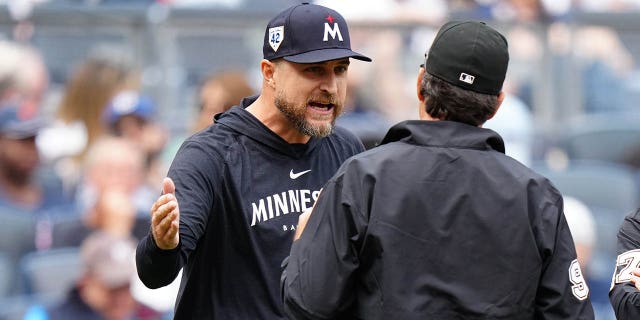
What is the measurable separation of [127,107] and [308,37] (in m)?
3.51

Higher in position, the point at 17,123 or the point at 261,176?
the point at 261,176

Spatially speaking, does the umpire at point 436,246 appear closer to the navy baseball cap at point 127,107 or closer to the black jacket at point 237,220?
the black jacket at point 237,220

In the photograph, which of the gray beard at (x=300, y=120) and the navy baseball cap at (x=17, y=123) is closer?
the gray beard at (x=300, y=120)

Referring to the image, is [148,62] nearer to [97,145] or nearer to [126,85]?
[126,85]

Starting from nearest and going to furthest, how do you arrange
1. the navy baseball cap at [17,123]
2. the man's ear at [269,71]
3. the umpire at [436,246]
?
the umpire at [436,246], the man's ear at [269,71], the navy baseball cap at [17,123]

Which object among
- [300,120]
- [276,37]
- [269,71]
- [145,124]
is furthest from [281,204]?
[145,124]

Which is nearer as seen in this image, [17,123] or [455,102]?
[455,102]

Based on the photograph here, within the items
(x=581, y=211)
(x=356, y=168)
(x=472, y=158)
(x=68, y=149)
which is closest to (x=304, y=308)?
(x=356, y=168)

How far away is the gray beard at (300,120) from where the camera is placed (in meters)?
3.64

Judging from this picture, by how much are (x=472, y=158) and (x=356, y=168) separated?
0.32 meters

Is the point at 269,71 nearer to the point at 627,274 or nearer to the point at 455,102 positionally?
the point at 455,102

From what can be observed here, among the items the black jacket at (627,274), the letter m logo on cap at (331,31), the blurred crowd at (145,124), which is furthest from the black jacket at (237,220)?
Answer: the blurred crowd at (145,124)

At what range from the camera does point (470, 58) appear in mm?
2994

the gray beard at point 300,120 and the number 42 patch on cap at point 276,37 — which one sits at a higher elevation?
the number 42 patch on cap at point 276,37
